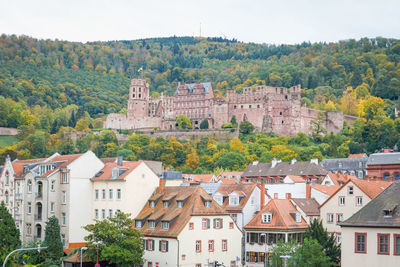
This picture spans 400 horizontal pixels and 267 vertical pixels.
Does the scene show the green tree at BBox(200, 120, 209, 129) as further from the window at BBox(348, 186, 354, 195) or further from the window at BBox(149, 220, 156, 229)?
the window at BBox(348, 186, 354, 195)

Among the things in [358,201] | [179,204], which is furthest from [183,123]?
[358,201]

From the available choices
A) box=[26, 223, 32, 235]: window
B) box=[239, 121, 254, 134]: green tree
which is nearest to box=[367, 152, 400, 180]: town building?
box=[26, 223, 32, 235]: window

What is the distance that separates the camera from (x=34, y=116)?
19712 centimetres

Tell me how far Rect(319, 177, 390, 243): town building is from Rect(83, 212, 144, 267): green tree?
1749cm

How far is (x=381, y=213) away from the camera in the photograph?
1927 inches

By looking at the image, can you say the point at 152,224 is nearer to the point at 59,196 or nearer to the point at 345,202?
the point at 59,196

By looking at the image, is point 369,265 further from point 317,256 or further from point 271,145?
point 271,145

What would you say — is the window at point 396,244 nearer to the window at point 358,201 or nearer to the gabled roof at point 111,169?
the window at point 358,201

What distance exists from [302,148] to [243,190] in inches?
3329

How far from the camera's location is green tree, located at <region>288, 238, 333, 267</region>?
5291 centimetres

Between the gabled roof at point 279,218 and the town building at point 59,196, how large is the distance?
645 inches

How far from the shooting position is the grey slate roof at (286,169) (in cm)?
10875

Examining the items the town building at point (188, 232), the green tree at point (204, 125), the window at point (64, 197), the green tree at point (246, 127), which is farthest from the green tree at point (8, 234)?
the green tree at point (204, 125)

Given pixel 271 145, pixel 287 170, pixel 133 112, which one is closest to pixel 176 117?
pixel 133 112
